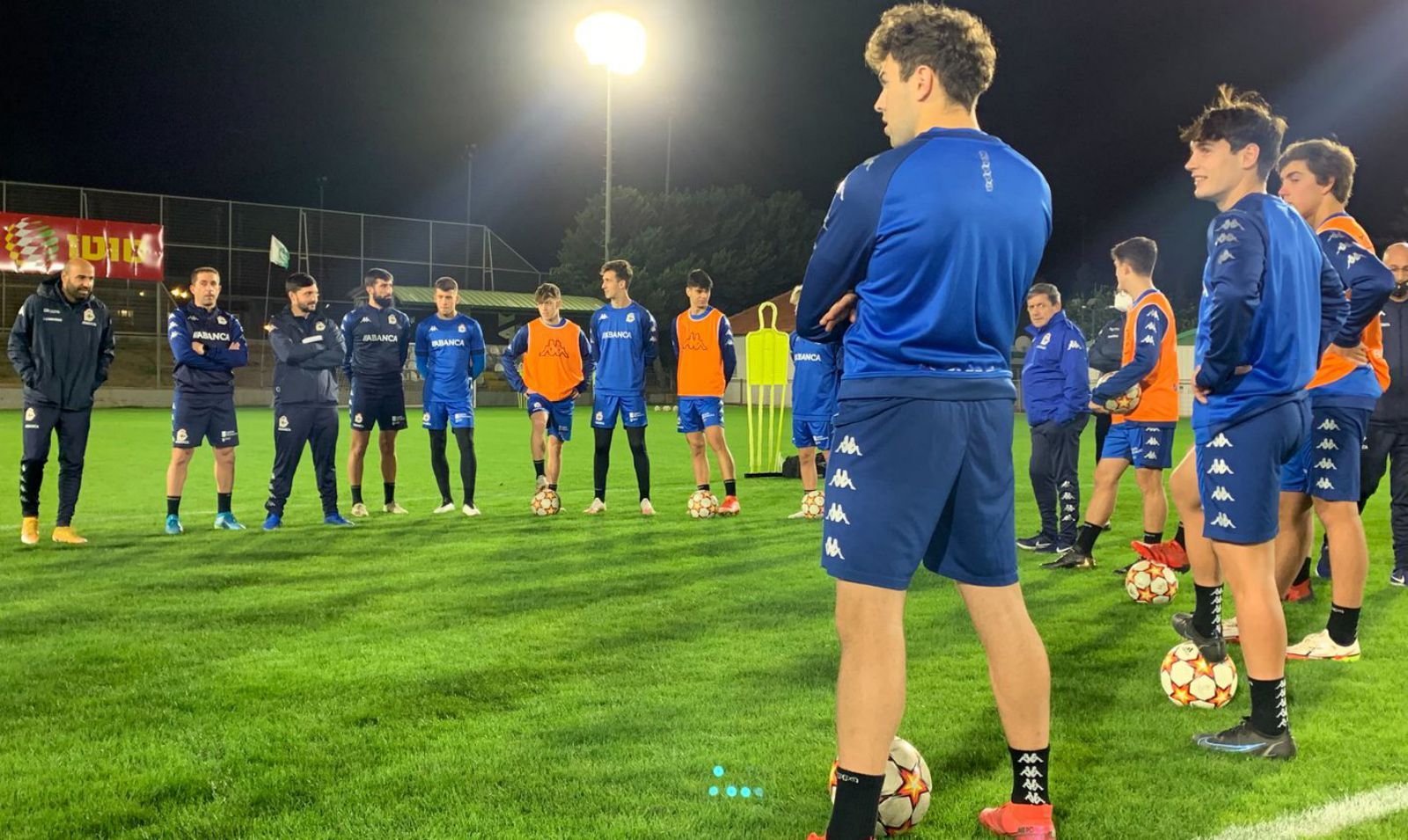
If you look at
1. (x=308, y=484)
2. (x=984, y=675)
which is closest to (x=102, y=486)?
(x=308, y=484)

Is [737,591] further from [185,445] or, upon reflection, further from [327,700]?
[185,445]

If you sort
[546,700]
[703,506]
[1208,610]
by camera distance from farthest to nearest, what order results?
[703,506], [1208,610], [546,700]

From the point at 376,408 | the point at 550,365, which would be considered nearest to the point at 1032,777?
the point at 376,408

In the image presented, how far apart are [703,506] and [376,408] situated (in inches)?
132

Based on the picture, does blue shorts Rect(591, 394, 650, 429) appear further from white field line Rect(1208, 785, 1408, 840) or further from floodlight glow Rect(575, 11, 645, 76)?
floodlight glow Rect(575, 11, 645, 76)

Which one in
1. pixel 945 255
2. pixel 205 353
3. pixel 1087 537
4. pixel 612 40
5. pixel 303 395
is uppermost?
pixel 612 40

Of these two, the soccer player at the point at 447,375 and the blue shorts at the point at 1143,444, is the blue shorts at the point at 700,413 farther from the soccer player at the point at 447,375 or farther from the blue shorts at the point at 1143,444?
the blue shorts at the point at 1143,444

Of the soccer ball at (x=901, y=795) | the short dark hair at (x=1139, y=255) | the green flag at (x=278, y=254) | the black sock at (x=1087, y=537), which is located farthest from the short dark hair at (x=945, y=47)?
the green flag at (x=278, y=254)

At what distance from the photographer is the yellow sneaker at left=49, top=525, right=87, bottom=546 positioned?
7.98 meters

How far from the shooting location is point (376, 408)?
990 centimetres

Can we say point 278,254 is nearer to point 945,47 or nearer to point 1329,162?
point 1329,162

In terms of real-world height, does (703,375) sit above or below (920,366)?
above

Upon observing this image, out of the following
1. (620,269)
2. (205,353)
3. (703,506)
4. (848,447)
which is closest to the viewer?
(848,447)

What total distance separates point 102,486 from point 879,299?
470 inches
